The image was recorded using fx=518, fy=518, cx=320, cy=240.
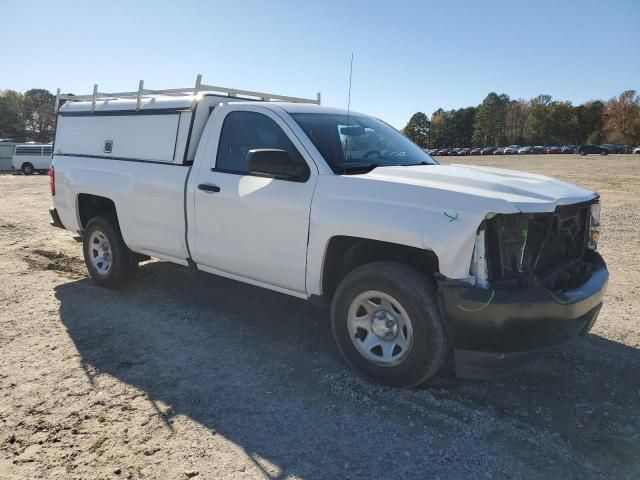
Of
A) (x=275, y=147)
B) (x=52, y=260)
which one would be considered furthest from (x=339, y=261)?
(x=52, y=260)

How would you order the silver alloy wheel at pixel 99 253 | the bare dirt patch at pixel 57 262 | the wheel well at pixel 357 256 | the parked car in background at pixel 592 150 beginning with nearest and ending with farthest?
the wheel well at pixel 357 256 → the silver alloy wheel at pixel 99 253 → the bare dirt patch at pixel 57 262 → the parked car in background at pixel 592 150

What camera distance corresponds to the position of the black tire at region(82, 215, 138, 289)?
5.56m

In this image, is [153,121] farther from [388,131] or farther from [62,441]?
[62,441]

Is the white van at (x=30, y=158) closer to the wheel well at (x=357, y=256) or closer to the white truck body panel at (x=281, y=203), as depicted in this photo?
the white truck body panel at (x=281, y=203)

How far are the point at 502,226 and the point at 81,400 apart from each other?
2.92 metres

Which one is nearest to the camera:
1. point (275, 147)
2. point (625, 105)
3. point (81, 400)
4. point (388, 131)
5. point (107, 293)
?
point (81, 400)

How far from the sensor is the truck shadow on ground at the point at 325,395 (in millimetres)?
2887

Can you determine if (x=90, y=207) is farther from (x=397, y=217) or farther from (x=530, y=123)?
(x=530, y=123)

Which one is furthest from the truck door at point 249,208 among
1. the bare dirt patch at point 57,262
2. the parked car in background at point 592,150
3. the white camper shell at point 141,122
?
the parked car in background at point 592,150

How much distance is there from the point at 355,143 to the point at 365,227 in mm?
1104

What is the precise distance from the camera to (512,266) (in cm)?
321

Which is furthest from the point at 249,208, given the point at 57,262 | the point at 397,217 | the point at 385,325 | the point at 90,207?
the point at 57,262

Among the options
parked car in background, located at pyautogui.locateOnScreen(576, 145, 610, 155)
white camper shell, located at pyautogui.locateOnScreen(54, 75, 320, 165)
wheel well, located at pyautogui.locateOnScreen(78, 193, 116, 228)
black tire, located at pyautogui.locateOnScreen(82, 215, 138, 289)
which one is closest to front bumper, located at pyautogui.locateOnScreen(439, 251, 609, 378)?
white camper shell, located at pyautogui.locateOnScreen(54, 75, 320, 165)

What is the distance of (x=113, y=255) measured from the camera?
5605mm
